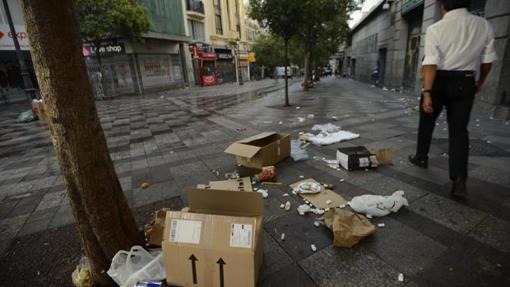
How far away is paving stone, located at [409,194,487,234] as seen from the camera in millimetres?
2195

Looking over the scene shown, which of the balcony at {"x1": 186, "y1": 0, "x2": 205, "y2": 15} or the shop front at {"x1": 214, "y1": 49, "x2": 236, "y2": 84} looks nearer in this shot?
the balcony at {"x1": 186, "y1": 0, "x2": 205, "y2": 15}

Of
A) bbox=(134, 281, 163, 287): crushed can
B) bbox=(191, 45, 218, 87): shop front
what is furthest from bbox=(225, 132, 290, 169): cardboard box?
bbox=(191, 45, 218, 87): shop front

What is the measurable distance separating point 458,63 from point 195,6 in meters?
26.9

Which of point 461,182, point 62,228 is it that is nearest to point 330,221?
point 461,182

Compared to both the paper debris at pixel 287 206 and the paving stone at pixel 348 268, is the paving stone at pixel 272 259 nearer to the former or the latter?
the paving stone at pixel 348 268

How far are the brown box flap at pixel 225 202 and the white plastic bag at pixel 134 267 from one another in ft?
1.38

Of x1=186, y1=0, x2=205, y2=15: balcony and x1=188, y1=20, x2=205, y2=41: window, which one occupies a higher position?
x1=186, y1=0, x2=205, y2=15: balcony

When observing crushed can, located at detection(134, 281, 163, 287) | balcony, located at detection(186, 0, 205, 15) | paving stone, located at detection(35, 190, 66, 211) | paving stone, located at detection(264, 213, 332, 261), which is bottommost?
paving stone, located at detection(35, 190, 66, 211)

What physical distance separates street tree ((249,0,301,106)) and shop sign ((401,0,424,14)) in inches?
203

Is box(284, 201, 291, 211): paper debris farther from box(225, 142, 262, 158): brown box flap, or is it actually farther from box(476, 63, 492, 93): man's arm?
box(476, 63, 492, 93): man's arm

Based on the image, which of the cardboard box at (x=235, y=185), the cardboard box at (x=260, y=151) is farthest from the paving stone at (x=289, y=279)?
the cardboard box at (x=260, y=151)

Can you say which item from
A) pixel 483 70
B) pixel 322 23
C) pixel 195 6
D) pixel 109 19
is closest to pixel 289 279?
pixel 483 70

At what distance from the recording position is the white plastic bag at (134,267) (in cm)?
165

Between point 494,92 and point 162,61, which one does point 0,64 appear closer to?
point 162,61
